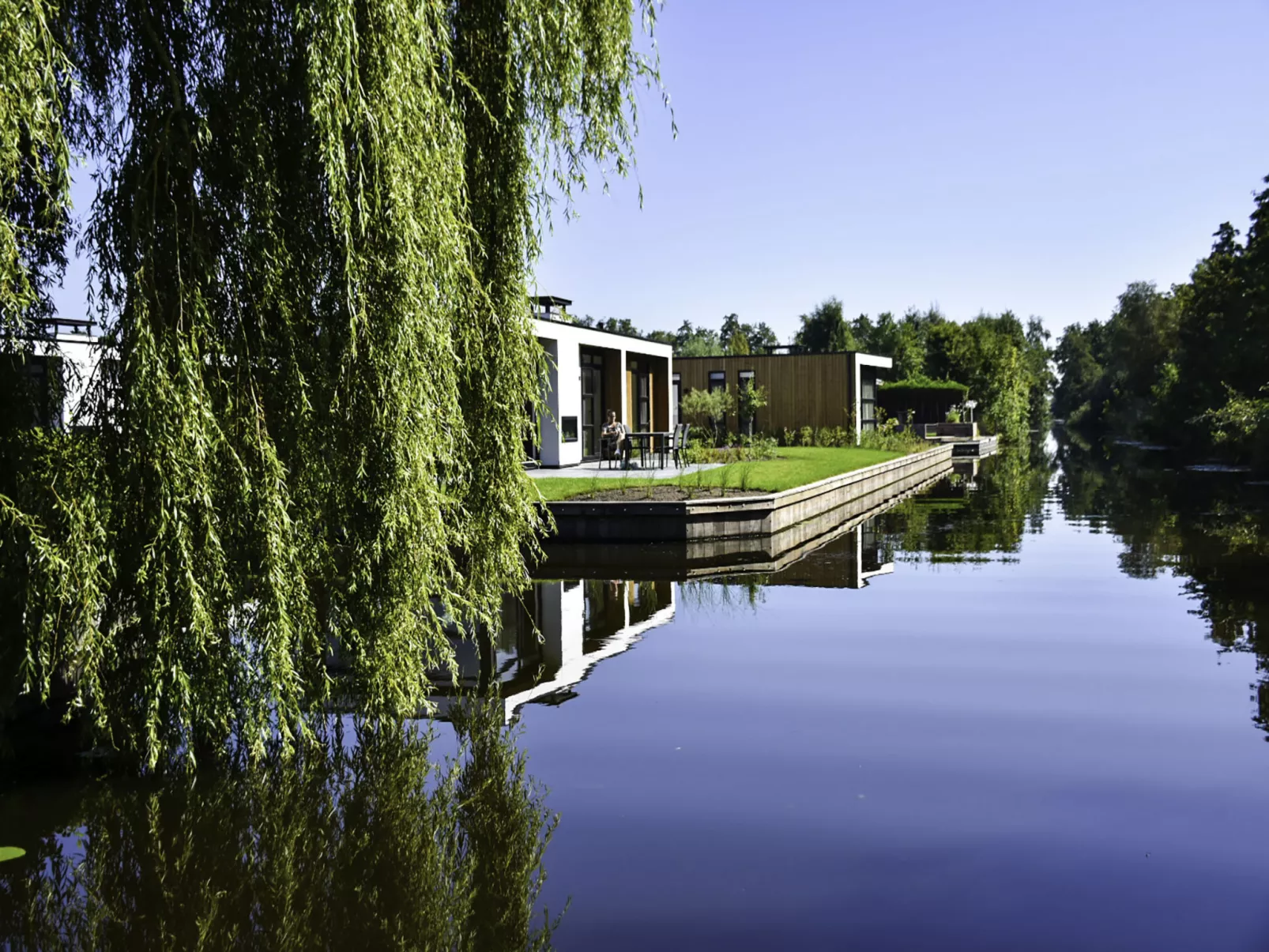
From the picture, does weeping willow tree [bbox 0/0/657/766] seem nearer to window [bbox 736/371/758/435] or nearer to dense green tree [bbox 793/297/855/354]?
window [bbox 736/371/758/435]

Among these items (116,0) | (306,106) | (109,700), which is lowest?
(109,700)

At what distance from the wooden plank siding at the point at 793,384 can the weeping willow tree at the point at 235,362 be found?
31.8m

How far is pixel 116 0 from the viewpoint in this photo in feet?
18.7

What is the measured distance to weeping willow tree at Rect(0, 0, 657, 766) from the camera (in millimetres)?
5344

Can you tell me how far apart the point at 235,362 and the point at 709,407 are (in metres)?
30.2

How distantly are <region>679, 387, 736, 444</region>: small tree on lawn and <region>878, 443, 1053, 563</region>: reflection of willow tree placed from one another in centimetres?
729

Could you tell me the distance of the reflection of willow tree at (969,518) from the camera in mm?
16172

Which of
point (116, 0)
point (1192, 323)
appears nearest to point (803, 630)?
point (116, 0)

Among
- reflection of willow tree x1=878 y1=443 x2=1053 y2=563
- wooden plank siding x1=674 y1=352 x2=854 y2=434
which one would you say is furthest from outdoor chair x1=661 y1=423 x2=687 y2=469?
wooden plank siding x1=674 y1=352 x2=854 y2=434

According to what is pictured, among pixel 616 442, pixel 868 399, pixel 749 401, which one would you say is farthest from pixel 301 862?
pixel 868 399

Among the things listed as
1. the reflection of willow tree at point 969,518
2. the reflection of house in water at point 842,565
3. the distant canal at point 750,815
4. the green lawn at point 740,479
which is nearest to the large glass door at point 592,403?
the green lawn at point 740,479

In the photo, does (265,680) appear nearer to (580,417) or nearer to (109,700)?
(109,700)

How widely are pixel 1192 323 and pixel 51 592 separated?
1847 inches

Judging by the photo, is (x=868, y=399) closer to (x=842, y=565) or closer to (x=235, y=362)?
(x=842, y=565)
